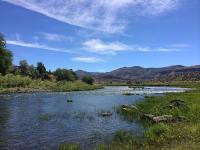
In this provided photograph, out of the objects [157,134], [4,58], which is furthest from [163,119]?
[4,58]

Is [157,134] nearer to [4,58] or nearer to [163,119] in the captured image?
[163,119]

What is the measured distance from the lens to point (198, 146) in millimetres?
21000

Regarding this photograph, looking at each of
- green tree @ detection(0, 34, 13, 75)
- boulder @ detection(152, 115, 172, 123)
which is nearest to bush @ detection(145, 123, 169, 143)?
boulder @ detection(152, 115, 172, 123)

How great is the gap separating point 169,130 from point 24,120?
21.1 m

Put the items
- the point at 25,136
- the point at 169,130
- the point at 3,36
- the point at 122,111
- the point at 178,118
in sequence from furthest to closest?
the point at 3,36, the point at 122,111, the point at 178,118, the point at 25,136, the point at 169,130

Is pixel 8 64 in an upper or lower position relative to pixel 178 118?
upper

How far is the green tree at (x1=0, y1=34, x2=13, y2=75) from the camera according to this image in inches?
5861

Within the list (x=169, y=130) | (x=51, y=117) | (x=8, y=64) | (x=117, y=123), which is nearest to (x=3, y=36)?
(x=8, y=64)

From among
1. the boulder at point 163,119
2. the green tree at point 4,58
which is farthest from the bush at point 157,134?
the green tree at point 4,58

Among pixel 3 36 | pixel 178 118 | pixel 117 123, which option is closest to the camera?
pixel 178 118

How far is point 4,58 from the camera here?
150000 mm

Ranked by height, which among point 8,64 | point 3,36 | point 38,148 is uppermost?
point 3,36

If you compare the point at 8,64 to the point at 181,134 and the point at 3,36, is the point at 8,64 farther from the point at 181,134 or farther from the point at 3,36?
the point at 181,134

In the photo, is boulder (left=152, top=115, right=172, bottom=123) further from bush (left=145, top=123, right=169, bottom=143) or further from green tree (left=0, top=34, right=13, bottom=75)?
green tree (left=0, top=34, right=13, bottom=75)
